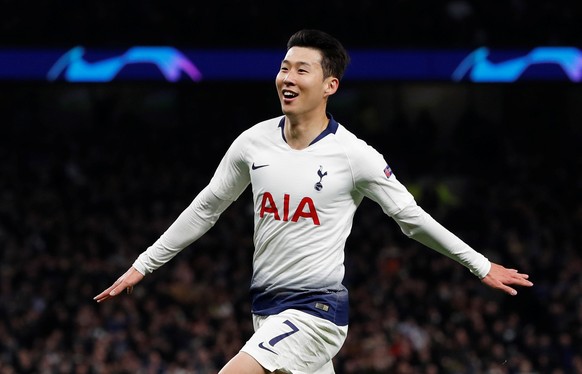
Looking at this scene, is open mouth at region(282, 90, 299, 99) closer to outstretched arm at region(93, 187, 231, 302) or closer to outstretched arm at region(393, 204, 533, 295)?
outstretched arm at region(93, 187, 231, 302)

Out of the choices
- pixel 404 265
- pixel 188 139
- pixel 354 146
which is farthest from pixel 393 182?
pixel 188 139

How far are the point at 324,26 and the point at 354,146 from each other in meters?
13.9

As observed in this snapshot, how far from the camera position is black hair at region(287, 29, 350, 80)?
5.85 metres

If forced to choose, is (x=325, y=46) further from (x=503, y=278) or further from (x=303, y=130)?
(x=503, y=278)

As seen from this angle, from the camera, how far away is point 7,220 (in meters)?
20.6

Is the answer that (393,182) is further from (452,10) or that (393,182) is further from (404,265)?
(452,10)

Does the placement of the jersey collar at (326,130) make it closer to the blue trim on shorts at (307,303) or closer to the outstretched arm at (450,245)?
the outstretched arm at (450,245)

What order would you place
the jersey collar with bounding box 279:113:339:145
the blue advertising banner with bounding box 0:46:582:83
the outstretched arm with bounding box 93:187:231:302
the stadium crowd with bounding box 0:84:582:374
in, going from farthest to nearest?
the blue advertising banner with bounding box 0:46:582:83, the stadium crowd with bounding box 0:84:582:374, the outstretched arm with bounding box 93:187:231:302, the jersey collar with bounding box 279:113:339:145

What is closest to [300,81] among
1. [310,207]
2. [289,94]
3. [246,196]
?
[289,94]

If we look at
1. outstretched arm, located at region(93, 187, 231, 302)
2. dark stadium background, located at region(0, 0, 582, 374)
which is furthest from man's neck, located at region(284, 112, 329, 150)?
dark stadium background, located at region(0, 0, 582, 374)

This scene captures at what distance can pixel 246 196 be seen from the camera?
851 inches

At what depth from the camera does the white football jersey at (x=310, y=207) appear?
580 centimetres

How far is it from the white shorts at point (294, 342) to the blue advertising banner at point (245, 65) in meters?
14.0

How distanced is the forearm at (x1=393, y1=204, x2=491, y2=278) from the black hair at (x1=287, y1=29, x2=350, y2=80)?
2.84ft
